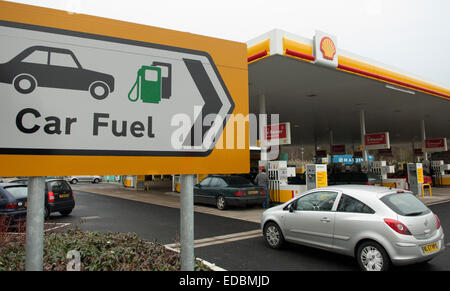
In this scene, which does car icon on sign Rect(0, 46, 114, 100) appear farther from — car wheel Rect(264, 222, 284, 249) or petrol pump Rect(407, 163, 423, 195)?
petrol pump Rect(407, 163, 423, 195)

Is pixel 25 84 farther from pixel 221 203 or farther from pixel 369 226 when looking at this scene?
pixel 221 203

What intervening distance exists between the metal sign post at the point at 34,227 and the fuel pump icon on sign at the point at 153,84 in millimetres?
991

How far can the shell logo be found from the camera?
35.6 ft

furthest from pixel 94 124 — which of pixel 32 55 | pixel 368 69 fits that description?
pixel 368 69

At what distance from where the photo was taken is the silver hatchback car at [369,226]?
4.80 meters

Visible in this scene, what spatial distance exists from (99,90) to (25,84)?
511mm

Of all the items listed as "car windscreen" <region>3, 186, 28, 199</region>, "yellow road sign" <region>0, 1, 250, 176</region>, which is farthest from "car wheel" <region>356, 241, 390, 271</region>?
"car windscreen" <region>3, 186, 28, 199</region>

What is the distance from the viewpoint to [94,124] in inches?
96.9

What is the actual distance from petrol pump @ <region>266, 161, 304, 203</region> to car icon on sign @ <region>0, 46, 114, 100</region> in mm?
12102

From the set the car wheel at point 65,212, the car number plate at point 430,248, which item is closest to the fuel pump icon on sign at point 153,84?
the car number plate at point 430,248

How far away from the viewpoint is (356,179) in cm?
1741

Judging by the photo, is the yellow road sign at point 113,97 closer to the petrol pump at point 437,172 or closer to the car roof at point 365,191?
the car roof at point 365,191
